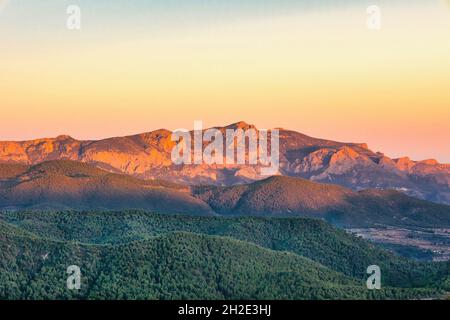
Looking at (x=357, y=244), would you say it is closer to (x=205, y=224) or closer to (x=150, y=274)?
(x=205, y=224)

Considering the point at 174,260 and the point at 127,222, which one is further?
the point at 127,222

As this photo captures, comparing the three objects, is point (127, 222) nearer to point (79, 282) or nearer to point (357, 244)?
point (357, 244)

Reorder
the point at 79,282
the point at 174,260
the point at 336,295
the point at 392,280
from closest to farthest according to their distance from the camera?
the point at 336,295
the point at 79,282
the point at 174,260
the point at 392,280

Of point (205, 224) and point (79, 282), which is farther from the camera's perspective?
point (205, 224)
